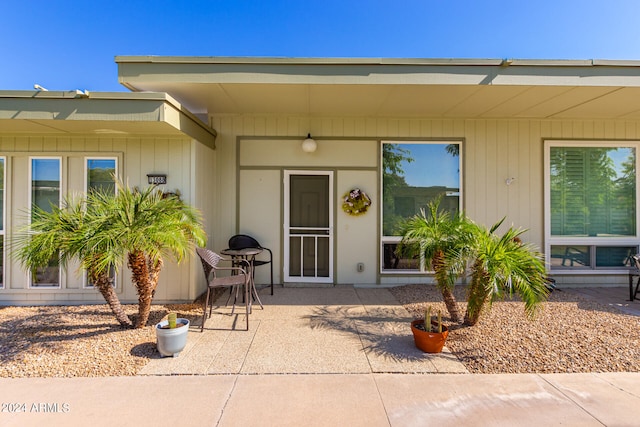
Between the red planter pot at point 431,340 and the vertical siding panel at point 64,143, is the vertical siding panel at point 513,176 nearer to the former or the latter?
the red planter pot at point 431,340

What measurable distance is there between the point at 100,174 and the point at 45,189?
2.61 feet

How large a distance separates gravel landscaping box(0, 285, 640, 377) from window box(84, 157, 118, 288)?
904mm

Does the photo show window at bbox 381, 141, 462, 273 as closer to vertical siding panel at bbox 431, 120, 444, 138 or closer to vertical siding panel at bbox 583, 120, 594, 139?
vertical siding panel at bbox 431, 120, 444, 138

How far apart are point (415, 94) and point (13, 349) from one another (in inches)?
210

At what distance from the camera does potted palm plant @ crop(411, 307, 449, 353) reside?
9.22 ft

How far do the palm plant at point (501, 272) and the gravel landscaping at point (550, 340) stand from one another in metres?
0.34

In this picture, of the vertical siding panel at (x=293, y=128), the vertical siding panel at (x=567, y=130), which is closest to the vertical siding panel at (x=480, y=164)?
the vertical siding panel at (x=567, y=130)

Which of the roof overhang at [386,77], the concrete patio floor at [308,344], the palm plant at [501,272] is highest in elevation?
the roof overhang at [386,77]

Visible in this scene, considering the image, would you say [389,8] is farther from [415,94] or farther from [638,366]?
[638,366]

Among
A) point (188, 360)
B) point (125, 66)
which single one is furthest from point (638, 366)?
point (125, 66)

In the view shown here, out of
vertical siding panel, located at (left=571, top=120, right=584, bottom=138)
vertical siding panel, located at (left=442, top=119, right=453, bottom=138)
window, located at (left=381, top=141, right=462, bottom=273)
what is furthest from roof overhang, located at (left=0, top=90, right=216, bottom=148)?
vertical siding panel, located at (left=571, top=120, right=584, bottom=138)

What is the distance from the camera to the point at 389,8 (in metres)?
5.91

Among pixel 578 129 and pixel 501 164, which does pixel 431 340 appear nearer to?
pixel 501 164

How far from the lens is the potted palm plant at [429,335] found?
2811 millimetres
